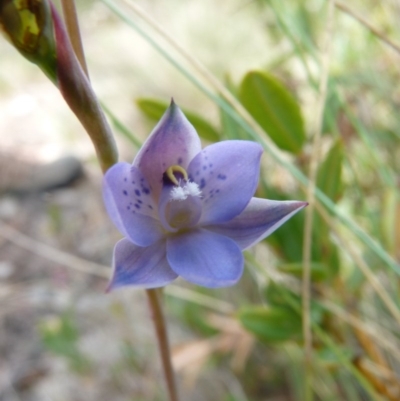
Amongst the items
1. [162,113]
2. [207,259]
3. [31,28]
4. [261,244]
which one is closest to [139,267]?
[207,259]

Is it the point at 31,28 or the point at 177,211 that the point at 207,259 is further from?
the point at 31,28

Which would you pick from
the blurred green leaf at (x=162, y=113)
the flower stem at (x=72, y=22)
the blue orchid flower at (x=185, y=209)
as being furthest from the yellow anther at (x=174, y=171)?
the blurred green leaf at (x=162, y=113)

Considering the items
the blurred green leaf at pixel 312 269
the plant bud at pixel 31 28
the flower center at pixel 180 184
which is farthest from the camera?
the blurred green leaf at pixel 312 269

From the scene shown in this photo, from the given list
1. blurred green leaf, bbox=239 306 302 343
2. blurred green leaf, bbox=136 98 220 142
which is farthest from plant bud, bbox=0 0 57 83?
blurred green leaf, bbox=239 306 302 343

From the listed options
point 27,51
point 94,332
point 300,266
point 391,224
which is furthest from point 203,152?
point 94,332

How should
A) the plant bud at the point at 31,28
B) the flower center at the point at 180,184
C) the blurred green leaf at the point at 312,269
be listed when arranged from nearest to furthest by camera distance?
the plant bud at the point at 31,28, the flower center at the point at 180,184, the blurred green leaf at the point at 312,269

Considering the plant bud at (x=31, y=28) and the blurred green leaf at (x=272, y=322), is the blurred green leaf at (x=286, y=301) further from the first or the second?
the plant bud at (x=31, y=28)
